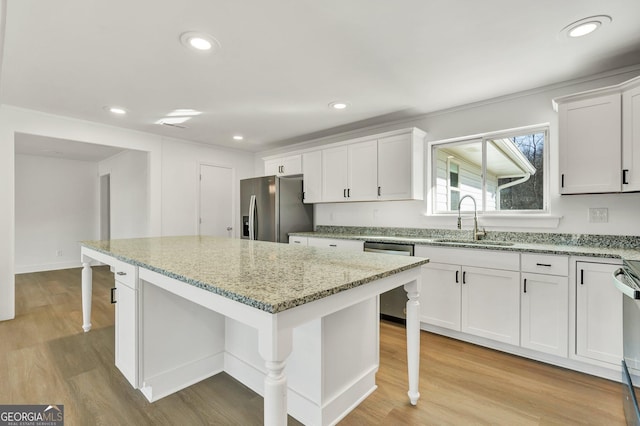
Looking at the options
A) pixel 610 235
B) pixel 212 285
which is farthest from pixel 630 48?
pixel 212 285

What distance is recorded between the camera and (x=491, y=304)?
2.47 meters

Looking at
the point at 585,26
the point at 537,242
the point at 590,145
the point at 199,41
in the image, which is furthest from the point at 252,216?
the point at 585,26

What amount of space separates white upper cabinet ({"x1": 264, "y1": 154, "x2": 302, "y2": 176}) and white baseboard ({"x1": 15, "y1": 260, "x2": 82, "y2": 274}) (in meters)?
4.49

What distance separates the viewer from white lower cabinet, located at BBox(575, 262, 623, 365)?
197 cm

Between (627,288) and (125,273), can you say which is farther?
(125,273)

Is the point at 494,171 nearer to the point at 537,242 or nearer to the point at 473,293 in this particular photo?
the point at 537,242

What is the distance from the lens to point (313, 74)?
Answer: 2.47 m

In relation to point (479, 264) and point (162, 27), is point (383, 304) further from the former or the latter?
point (162, 27)

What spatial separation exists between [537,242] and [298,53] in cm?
258

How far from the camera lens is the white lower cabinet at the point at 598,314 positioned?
6.47 feet

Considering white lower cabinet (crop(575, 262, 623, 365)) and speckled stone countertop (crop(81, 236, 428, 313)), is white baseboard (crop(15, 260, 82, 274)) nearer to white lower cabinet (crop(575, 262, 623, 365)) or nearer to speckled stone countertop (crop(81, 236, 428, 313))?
speckled stone countertop (crop(81, 236, 428, 313))

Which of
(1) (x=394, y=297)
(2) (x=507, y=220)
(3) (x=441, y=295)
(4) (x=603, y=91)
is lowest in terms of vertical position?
(1) (x=394, y=297)

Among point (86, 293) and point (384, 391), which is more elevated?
point (86, 293)

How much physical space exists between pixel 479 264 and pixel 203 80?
110 inches
